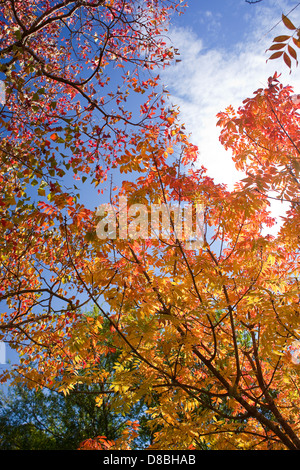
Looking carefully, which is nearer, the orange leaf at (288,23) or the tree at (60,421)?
the orange leaf at (288,23)

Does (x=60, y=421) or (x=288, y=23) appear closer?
(x=288, y=23)

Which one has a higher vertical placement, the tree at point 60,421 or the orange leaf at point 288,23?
the orange leaf at point 288,23

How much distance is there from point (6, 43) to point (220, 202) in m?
6.53

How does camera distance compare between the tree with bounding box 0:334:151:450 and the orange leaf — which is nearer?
the orange leaf

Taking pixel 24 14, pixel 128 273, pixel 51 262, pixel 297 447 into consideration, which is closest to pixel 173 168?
pixel 128 273

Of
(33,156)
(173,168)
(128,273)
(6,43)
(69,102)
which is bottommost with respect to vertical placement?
(128,273)

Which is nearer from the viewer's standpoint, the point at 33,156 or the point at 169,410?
the point at 169,410

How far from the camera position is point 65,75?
A: 7.27 metres

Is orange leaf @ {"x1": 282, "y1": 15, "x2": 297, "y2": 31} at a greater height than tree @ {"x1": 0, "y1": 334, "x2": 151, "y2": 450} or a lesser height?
greater

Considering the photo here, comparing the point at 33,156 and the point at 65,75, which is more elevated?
the point at 65,75

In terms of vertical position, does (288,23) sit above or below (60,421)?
above

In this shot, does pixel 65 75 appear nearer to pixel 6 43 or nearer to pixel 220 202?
pixel 6 43
